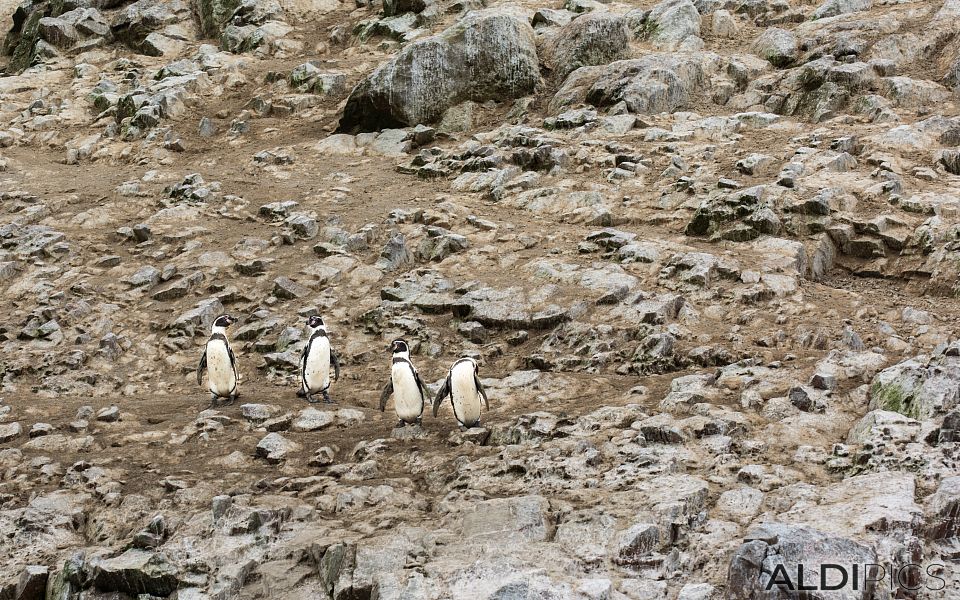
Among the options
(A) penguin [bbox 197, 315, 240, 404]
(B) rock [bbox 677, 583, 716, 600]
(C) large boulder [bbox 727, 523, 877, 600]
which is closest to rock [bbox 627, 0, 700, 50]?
(A) penguin [bbox 197, 315, 240, 404]

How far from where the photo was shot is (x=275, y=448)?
7707 mm

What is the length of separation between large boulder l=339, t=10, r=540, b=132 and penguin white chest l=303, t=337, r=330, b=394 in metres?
8.78

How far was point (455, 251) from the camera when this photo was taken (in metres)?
12.2

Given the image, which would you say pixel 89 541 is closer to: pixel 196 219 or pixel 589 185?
pixel 196 219

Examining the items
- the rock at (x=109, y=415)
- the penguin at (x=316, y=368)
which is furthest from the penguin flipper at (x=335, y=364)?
the rock at (x=109, y=415)

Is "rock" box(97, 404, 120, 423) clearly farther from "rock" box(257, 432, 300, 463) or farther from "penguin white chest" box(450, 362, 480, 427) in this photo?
"penguin white chest" box(450, 362, 480, 427)

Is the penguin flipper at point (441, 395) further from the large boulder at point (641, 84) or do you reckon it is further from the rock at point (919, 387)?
the large boulder at point (641, 84)

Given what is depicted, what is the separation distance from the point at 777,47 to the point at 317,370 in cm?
1242

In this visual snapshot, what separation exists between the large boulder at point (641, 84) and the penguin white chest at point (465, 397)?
30.0ft

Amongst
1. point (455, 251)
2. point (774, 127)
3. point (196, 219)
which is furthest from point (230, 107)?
point (774, 127)

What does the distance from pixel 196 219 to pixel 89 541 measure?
8.32 metres

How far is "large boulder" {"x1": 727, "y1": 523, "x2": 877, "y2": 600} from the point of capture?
4703mm

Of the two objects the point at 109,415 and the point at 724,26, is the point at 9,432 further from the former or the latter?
the point at 724,26

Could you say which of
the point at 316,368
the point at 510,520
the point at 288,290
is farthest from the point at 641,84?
the point at 510,520
